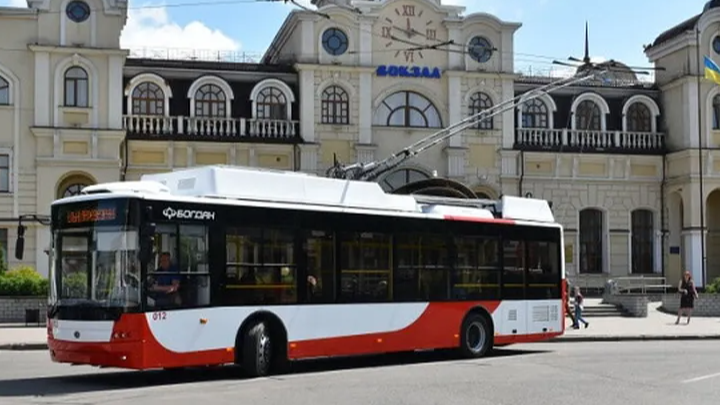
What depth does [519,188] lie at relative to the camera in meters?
45.3

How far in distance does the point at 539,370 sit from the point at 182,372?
6.23 metres

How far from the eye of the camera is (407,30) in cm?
4341

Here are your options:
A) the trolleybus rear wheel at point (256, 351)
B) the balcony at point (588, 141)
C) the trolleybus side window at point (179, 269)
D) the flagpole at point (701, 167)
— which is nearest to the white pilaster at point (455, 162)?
the balcony at point (588, 141)

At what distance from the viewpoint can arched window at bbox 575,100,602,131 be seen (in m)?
46.8

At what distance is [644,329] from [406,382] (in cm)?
1703

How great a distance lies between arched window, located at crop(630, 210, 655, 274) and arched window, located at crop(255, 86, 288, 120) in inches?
635

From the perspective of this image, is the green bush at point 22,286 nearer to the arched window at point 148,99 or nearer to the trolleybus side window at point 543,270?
the arched window at point 148,99

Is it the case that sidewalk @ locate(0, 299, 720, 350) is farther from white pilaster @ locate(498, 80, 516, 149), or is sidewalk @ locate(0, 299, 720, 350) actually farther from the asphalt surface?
white pilaster @ locate(498, 80, 516, 149)

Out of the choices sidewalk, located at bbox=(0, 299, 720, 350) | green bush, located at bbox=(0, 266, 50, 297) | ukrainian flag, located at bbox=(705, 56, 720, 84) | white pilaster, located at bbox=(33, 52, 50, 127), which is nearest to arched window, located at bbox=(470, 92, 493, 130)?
ukrainian flag, located at bbox=(705, 56, 720, 84)

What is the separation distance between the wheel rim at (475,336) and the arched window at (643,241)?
26347mm

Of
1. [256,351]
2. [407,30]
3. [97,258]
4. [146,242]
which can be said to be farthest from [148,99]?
[146,242]

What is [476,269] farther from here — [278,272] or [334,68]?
[334,68]

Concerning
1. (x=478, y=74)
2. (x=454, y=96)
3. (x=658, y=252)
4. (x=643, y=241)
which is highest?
(x=478, y=74)

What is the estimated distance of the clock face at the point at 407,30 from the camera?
43312 mm
